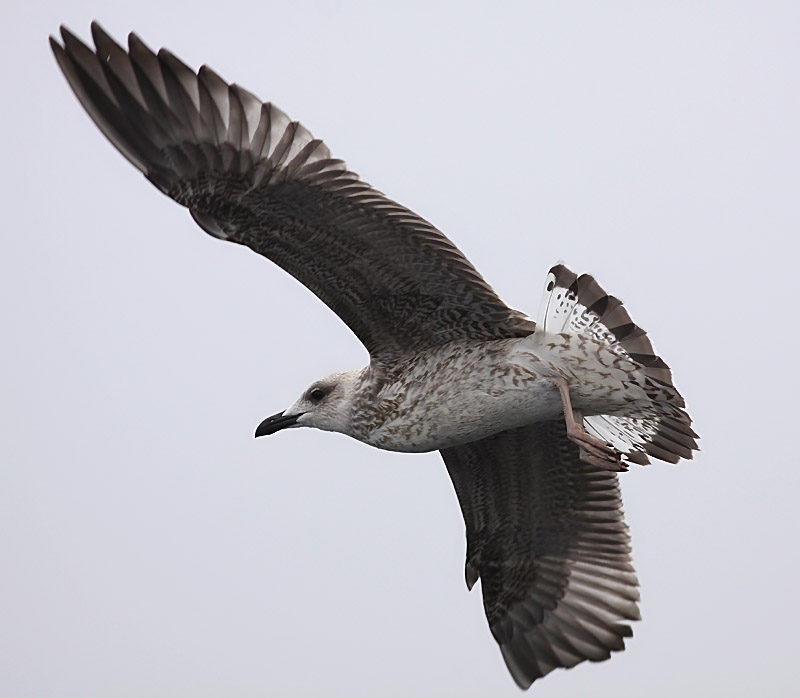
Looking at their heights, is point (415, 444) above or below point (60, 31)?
below

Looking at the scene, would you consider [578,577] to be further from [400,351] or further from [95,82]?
[95,82]

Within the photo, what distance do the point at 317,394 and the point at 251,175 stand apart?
1.74 meters

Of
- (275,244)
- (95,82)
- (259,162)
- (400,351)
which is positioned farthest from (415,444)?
(95,82)

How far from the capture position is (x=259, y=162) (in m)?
6.66

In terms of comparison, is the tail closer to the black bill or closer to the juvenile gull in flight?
the juvenile gull in flight

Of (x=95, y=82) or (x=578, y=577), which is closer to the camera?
(x=95, y=82)

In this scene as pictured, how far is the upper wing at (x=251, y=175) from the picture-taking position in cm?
666

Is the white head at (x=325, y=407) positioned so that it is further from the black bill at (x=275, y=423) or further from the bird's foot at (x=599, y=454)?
the bird's foot at (x=599, y=454)

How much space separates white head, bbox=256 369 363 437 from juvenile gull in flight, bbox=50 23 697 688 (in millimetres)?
10

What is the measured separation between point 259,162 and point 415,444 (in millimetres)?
1888

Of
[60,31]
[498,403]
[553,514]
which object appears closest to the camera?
[60,31]

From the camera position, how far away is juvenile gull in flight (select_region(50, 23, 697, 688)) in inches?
263

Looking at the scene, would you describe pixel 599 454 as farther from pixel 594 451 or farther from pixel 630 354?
pixel 630 354

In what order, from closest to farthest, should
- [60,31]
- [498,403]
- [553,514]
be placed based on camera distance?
[60,31] < [498,403] < [553,514]
